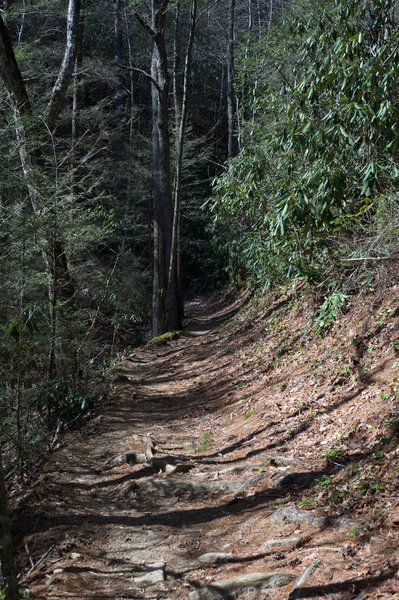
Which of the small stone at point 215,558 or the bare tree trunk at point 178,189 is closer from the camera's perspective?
the small stone at point 215,558

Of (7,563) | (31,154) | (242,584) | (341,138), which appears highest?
(31,154)

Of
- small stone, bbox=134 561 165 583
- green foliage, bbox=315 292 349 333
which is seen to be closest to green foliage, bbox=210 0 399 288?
green foliage, bbox=315 292 349 333

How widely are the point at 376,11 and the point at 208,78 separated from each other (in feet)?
117

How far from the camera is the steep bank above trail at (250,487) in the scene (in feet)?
14.0

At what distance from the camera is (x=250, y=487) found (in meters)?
5.93

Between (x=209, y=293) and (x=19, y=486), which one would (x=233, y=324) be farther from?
(x=209, y=293)

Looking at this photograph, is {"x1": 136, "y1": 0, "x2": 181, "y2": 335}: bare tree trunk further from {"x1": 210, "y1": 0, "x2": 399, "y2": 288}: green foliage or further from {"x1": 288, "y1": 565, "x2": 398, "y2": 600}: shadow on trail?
{"x1": 288, "y1": 565, "x2": 398, "y2": 600}: shadow on trail

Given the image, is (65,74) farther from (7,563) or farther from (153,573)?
(7,563)

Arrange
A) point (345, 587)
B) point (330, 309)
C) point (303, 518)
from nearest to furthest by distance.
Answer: point (345, 587) < point (303, 518) < point (330, 309)

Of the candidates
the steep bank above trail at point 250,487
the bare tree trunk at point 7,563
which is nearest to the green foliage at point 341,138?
the steep bank above trail at point 250,487

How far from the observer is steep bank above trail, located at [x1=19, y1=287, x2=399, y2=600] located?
427cm

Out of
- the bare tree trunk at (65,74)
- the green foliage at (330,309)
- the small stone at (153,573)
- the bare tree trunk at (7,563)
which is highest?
the bare tree trunk at (65,74)

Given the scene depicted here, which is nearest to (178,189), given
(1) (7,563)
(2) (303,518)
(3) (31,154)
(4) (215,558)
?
(3) (31,154)

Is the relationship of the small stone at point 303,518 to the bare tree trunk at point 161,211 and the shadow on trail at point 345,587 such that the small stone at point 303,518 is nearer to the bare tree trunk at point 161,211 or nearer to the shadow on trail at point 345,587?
the shadow on trail at point 345,587
